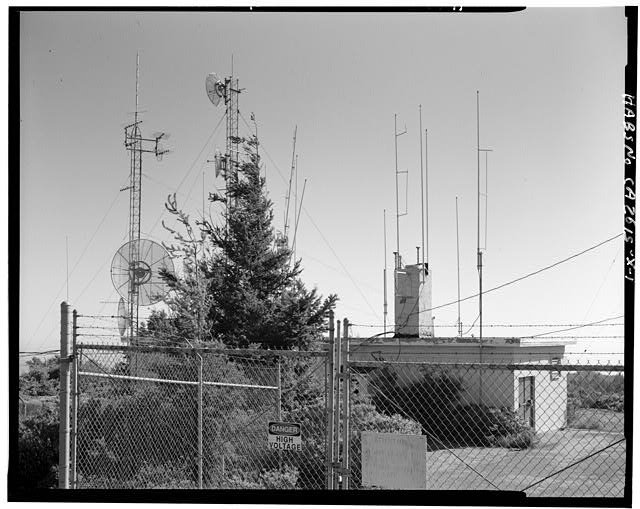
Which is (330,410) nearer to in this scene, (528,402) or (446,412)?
(528,402)

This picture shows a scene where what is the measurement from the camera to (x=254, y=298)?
42.8 feet

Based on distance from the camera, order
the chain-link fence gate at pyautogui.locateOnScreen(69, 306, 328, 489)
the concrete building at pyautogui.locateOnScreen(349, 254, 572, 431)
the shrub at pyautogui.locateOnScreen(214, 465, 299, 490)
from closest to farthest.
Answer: the shrub at pyautogui.locateOnScreen(214, 465, 299, 490), the chain-link fence gate at pyautogui.locateOnScreen(69, 306, 328, 489), the concrete building at pyautogui.locateOnScreen(349, 254, 572, 431)

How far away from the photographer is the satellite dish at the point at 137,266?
1152 centimetres

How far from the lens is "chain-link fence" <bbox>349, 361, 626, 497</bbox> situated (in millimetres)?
9164

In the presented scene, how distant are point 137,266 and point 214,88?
310 centimetres

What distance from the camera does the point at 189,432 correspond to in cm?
881

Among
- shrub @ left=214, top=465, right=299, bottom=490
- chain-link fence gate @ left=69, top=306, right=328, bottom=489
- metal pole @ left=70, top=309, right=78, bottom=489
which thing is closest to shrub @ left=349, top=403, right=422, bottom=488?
chain-link fence gate @ left=69, top=306, right=328, bottom=489

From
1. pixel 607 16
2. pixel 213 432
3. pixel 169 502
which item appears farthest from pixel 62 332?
pixel 607 16

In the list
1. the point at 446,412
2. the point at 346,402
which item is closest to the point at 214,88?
the point at 446,412

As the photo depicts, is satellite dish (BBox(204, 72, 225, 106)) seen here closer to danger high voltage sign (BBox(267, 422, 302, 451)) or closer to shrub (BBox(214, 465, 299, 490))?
shrub (BBox(214, 465, 299, 490))

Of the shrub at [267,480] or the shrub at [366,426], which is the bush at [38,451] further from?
the shrub at [366,426]

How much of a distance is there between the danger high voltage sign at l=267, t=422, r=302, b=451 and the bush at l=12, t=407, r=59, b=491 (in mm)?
4025

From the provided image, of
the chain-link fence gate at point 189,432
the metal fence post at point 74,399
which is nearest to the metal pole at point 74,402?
the metal fence post at point 74,399

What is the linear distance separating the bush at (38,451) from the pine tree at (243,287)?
9.40ft
